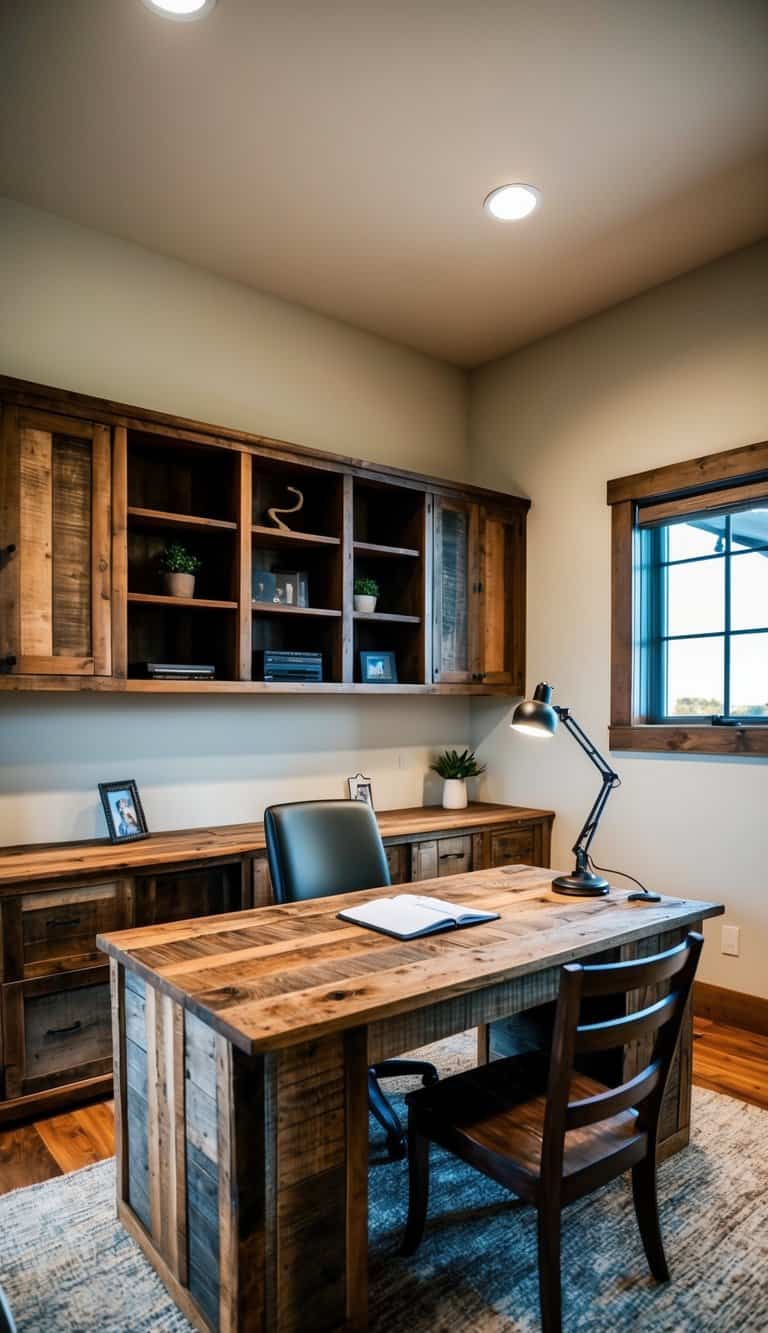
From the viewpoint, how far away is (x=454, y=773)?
416cm

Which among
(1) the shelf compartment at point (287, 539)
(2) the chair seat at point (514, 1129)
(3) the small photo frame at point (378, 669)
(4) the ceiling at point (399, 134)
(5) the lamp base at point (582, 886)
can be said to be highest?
(4) the ceiling at point (399, 134)

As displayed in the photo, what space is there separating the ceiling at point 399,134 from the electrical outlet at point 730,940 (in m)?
2.79

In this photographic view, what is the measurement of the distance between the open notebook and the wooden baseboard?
172 centimetres

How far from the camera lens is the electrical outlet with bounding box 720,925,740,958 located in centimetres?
322

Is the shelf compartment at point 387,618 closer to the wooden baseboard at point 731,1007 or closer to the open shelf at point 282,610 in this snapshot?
the open shelf at point 282,610

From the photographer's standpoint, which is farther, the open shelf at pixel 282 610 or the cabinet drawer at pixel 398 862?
the cabinet drawer at pixel 398 862

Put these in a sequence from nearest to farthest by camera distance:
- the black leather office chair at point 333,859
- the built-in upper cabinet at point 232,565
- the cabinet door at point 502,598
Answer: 1. the black leather office chair at point 333,859
2. the built-in upper cabinet at point 232,565
3. the cabinet door at point 502,598

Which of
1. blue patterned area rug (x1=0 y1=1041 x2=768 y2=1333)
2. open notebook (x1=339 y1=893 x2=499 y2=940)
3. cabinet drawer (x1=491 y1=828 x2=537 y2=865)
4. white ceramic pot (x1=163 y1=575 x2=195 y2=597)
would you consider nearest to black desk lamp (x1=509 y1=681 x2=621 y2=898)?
open notebook (x1=339 y1=893 x2=499 y2=940)

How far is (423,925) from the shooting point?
192 centimetres

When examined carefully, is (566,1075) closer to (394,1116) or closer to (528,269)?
(394,1116)

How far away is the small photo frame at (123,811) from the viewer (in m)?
2.94

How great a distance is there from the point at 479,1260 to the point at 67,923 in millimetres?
1535

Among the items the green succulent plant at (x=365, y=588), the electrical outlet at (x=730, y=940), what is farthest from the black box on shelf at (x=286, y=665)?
the electrical outlet at (x=730, y=940)

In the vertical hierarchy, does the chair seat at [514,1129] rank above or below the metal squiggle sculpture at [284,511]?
below
